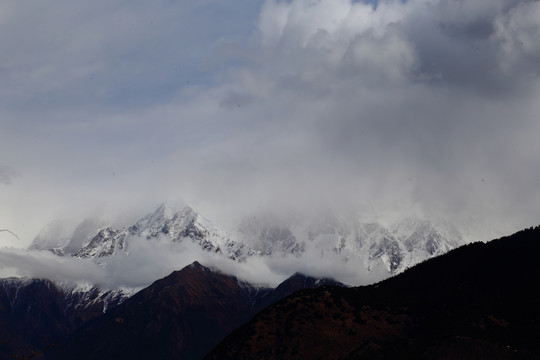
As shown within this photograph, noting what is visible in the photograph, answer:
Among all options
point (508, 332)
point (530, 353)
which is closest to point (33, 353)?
point (530, 353)

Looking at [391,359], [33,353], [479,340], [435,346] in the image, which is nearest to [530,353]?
[479,340]

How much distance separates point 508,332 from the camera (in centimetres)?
19912

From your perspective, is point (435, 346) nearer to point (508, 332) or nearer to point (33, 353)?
point (508, 332)

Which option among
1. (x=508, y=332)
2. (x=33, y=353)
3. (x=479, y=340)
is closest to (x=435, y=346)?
(x=479, y=340)

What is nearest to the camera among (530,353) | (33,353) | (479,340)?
(33,353)

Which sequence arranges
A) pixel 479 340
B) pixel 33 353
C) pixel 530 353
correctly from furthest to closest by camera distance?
pixel 479 340 → pixel 530 353 → pixel 33 353

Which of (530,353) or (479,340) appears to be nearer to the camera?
(530,353)

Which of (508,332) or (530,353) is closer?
(530,353)

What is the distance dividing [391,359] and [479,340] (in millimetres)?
29074

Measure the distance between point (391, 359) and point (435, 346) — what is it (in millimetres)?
15255

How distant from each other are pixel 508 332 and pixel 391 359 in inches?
1634

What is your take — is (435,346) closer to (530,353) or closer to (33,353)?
(530,353)

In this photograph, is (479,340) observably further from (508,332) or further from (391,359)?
(391,359)

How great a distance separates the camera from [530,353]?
178125mm
